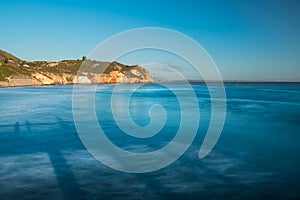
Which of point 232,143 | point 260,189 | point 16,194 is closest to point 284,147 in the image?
point 232,143

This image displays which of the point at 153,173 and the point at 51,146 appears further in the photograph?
the point at 51,146

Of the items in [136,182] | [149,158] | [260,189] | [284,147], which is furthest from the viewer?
[284,147]

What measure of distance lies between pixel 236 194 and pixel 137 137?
9.62 metres

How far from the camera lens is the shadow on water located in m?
8.94

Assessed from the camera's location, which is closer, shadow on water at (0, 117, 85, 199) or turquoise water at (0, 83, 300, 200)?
turquoise water at (0, 83, 300, 200)

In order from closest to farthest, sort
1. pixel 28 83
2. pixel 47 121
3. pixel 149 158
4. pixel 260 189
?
pixel 260 189
pixel 149 158
pixel 47 121
pixel 28 83

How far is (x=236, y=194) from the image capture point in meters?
8.42

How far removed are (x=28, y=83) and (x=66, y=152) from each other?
476 ft

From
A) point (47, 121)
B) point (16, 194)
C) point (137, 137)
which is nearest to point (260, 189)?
point (16, 194)

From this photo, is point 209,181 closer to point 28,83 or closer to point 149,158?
point 149,158

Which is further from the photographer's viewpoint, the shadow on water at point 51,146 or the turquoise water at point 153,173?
the shadow on water at point 51,146

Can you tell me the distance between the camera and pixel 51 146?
14.6 m

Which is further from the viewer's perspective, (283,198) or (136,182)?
(136,182)

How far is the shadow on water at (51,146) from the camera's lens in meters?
8.94
